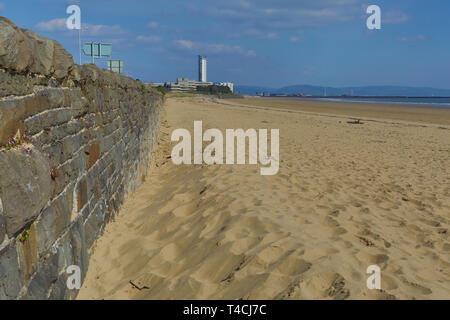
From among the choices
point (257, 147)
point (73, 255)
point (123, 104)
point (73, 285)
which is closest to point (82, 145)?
point (73, 255)

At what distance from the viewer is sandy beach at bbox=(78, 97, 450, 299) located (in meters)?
3.08

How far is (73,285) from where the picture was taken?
3207mm

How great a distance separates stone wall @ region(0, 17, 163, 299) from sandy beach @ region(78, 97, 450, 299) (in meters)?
0.61

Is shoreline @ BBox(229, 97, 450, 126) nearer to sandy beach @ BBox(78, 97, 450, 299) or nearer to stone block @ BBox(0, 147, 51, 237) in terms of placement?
sandy beach @ BBox(78, 97, 450, 299)

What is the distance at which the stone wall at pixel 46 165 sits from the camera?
2.11m

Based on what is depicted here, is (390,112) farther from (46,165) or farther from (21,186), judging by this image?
(21,186)

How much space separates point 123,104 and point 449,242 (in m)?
5.01

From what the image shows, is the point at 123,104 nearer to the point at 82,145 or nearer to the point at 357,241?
the point at 82,145

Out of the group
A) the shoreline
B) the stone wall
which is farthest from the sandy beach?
the shoreline

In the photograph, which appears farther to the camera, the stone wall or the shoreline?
the shoreline

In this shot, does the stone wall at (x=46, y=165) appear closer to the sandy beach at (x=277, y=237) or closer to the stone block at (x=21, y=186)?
the stone block at (x=21, y=186)

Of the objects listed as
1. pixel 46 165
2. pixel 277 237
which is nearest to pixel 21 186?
pixel 46 165

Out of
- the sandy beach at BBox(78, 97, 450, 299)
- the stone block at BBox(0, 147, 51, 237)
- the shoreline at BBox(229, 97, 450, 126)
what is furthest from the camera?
the shoreline at BBox(229, 97, 450, 126)

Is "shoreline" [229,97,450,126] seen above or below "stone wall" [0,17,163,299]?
above
